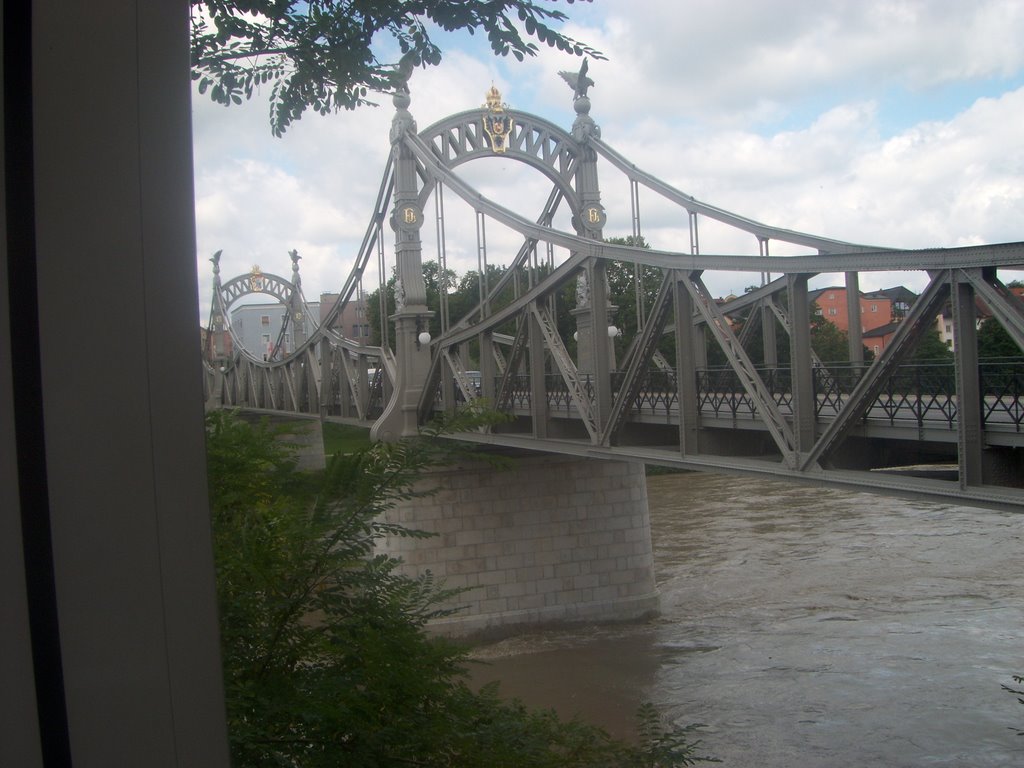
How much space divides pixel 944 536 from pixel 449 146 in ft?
49.8

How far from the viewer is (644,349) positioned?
1095 centimetres

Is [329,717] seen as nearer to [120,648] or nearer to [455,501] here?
[120,648]

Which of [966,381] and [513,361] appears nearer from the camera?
[966,381]

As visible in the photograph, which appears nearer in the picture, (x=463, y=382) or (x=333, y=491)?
(x=333, y=491)

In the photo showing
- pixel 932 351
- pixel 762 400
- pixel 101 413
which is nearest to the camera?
pixel 101 413

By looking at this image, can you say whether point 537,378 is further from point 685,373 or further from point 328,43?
point 328,43

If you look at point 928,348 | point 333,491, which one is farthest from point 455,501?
point 333,491

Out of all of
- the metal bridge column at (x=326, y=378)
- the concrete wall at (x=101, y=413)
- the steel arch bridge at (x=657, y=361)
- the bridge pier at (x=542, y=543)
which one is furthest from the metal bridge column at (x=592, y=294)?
the concrete wall at (x=101, y=413)

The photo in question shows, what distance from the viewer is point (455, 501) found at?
1830 centimetres

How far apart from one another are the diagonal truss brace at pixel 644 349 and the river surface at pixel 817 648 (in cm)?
340

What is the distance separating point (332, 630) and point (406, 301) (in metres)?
16.4

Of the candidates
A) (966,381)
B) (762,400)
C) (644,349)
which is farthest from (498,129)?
(966,381)

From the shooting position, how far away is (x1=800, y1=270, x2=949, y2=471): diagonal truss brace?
7.39m

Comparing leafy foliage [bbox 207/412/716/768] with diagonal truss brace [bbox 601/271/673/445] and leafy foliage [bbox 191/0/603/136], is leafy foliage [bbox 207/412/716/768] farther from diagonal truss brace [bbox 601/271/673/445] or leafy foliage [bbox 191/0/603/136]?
diagonal truss brace [bbox 601/271/673/445]
